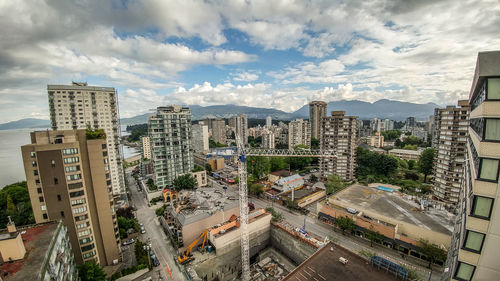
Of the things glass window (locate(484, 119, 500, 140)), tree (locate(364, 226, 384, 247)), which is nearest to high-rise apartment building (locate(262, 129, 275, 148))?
tree (locate(364, 226, 384, 247))

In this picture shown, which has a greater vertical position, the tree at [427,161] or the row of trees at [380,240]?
the tree at [427,161]

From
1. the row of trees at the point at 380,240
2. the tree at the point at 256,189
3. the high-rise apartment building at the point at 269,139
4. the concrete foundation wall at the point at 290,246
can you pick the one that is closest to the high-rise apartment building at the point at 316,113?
the high-rise apartment building at the point at 269,139

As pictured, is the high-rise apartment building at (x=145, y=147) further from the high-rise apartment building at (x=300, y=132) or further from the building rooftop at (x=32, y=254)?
the building rooftop at (x=32, y=254)

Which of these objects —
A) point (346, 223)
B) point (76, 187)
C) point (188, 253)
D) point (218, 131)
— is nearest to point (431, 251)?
point (346, 223)

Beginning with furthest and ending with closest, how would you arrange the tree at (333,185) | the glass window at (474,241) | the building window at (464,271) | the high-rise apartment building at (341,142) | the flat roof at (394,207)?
the high-rise apartment building at (341,142), the tree at (333,185), the flat roof at (394,207), the building window at (464,271), the glass window at (474,241)

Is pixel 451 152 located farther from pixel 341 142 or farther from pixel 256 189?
pixel 256 189

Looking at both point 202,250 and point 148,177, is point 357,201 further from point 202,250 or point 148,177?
point 148,177
